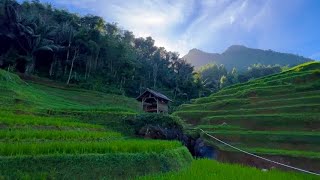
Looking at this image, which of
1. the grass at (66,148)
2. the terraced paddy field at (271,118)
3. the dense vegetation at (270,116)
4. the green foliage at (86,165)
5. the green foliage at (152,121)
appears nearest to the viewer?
the green foliage at (86,165)

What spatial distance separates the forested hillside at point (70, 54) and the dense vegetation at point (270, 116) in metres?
17.3

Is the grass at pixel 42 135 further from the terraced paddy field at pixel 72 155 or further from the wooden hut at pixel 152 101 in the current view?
the wooden hut at pixel 152 101

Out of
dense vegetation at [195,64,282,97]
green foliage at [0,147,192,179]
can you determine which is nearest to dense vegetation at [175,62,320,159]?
green foliage at [0,147,192,179]

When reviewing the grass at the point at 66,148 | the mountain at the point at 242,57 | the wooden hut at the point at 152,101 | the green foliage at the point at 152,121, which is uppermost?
the mountain at the point at 242,57

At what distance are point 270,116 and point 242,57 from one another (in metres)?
137

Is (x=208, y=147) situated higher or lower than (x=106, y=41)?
lower

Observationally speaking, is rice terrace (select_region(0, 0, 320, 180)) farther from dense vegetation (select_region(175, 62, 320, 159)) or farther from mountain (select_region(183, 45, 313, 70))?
mountain (select_region(183, 45, 313, 70))

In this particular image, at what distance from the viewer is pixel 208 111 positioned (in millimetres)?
27078

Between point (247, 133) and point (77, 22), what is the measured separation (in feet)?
121

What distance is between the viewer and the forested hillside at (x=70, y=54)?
35.8 m

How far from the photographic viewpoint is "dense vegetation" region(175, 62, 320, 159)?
690 inches

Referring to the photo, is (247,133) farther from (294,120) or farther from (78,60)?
(78,60)

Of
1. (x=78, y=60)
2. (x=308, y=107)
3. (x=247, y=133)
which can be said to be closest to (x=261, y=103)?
(x=308, y=107)

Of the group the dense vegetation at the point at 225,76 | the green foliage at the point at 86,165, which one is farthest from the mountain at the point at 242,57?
the green foliage at the point at 86,165
